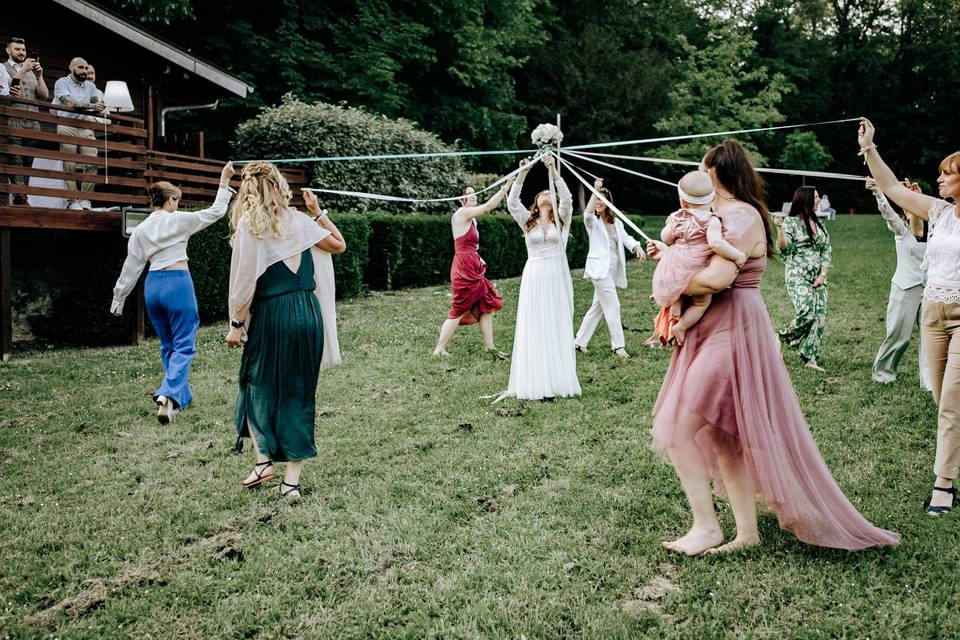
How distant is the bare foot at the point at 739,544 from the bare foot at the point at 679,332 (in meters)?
1.13

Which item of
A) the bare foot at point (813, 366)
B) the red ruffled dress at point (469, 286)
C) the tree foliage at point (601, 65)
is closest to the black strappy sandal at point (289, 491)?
the red ruffled dress at point (469, 286)

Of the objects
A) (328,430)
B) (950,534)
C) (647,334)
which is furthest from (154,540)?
(647,334)

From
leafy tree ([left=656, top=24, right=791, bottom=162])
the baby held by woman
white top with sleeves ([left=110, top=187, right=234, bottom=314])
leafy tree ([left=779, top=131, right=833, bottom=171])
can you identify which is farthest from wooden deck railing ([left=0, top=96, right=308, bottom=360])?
leafy tree ([left=779, top=131, right=833, bottom=171])

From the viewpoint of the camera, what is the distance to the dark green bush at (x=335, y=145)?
18.5 m

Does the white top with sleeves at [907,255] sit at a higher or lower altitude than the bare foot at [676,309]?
higher

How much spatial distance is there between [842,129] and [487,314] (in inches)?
1771

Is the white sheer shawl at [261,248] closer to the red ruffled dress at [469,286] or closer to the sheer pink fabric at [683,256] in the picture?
the sheer pink fabric at [683,256]

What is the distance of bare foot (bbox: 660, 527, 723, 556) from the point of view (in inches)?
165

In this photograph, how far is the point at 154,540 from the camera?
4625mm

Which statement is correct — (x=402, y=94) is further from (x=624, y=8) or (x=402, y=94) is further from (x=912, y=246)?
(x=912, y=246)

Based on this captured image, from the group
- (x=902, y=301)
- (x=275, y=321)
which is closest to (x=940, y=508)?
(x=902, y=301)

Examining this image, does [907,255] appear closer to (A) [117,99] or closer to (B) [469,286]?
(B) [469,286]

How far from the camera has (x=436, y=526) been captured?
4.71 metres

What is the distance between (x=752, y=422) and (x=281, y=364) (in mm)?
3041
